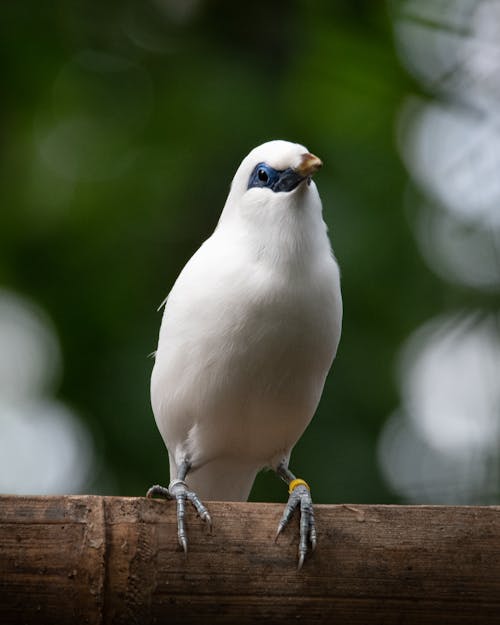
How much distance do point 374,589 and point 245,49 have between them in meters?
4.54

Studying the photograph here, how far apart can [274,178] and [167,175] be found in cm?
302

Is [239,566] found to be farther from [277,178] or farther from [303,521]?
[277,178]

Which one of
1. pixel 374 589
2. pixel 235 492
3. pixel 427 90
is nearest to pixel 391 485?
pixel 235 492

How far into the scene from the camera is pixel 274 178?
392 centimetres

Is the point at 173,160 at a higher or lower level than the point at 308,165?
lower

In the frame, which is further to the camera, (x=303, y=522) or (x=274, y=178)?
(x=274, y=178)

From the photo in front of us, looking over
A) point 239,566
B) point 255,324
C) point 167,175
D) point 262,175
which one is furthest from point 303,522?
point 167,175

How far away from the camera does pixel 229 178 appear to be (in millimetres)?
6820

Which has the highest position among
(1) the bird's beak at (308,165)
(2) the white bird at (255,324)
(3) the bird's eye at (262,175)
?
(1) the bird's beak at (308,165)

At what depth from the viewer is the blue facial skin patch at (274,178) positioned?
3.85m

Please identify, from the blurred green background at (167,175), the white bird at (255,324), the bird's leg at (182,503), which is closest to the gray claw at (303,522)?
the white bird at (255,324)

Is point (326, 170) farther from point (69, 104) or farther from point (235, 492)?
point (235, 492)

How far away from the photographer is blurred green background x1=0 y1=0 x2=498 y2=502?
21.0ft

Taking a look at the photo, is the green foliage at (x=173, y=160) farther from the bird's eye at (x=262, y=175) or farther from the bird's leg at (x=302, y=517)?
the bird's leg at (x=302, y=517)
